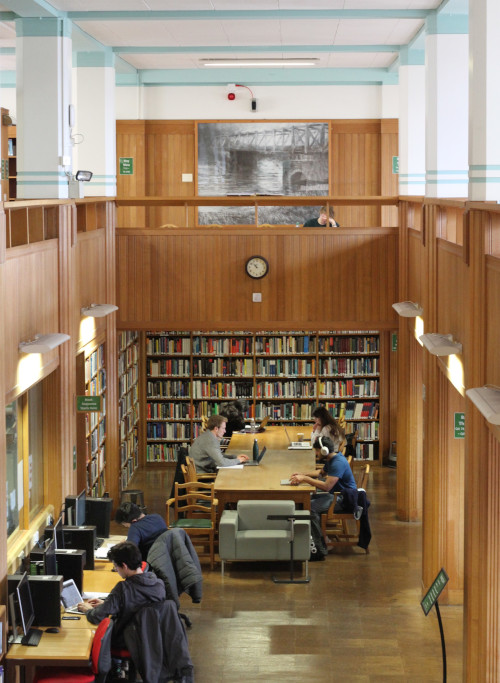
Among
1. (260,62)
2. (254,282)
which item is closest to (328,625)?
(254,282)

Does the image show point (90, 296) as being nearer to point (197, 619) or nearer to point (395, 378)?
point (197, 619)

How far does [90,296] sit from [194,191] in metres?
5.88

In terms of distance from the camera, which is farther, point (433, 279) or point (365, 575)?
point (365, 575)

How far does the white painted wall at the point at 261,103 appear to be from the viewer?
1642cm

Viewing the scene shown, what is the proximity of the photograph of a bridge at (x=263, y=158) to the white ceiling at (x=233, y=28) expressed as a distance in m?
1.43

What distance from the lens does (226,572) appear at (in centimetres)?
1077

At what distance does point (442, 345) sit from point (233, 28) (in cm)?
566

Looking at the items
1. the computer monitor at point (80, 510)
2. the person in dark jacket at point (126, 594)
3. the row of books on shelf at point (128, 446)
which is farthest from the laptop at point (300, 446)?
the person in dark jacket at point (126, 594)

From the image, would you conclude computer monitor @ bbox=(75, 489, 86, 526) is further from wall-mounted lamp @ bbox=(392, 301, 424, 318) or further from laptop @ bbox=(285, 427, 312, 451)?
laptop @ bbox=(285, 427, 312, 451)

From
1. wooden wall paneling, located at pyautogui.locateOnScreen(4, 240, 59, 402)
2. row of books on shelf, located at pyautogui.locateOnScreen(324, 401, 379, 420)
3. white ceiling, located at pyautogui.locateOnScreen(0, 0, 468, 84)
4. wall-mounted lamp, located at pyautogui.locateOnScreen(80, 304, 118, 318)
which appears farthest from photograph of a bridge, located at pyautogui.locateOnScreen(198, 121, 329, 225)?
wooden wall paneling, located at pyautogui.locateOnScreen(4, 240, 59, 402)

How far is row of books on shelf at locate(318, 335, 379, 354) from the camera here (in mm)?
15125

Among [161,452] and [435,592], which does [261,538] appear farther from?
[161,452]

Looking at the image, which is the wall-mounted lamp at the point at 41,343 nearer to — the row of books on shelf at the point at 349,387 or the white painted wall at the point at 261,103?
the row of books on shelf at the point at 349,387

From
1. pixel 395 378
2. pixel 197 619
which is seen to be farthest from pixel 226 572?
pixel 395 378
